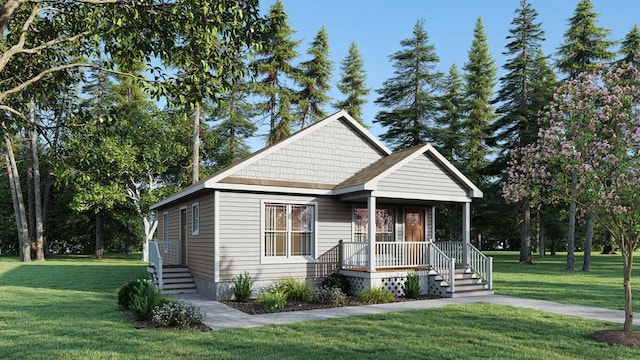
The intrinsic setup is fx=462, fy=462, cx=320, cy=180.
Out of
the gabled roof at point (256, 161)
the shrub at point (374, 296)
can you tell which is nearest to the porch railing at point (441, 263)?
→ the shrub at point (374, 296)

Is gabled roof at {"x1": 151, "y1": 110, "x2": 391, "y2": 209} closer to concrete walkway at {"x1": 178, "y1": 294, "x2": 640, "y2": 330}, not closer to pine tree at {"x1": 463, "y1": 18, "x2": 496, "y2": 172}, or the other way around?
concrete walkway at {"x1": 178, "y1": 294, "x2": 640, "y2": 330}

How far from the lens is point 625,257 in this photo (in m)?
8.41

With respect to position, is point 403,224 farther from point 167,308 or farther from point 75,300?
point 75,300

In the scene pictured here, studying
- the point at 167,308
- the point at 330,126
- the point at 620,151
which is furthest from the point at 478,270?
the point at 167,308

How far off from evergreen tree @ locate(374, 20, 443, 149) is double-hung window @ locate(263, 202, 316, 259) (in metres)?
→ 24.2

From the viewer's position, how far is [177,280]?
50.7ft

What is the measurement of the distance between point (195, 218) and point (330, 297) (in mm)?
5828

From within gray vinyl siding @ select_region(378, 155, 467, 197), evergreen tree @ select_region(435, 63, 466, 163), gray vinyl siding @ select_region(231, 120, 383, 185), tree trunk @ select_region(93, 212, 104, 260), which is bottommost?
tree trunk @ select_region(93, 212, 104, 260)

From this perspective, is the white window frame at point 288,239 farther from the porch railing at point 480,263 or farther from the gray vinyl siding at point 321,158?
the porch railing at point 480,263

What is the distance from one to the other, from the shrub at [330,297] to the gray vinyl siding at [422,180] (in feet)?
10.9

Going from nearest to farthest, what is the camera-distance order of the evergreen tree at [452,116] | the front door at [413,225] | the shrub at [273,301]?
the shrub at [273,301]
the front door at [413,225]
the evergreen tree at [452,116]

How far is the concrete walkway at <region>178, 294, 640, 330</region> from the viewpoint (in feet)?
32.2

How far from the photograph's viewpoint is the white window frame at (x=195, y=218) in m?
15.2

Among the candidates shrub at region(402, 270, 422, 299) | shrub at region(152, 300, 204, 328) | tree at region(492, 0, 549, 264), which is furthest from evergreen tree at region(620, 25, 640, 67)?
shrub at region(152, 300, 204, 328)
